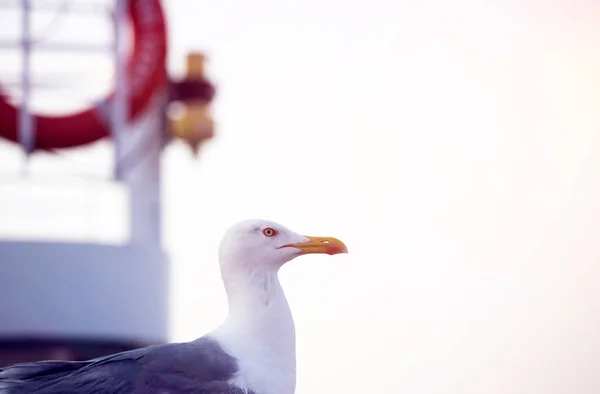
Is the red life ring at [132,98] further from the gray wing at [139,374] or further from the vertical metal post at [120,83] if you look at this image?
the gray wing at [139,374]

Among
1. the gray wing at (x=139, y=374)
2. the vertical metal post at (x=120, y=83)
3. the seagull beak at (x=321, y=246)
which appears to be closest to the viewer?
the gray wing at (x=139, y=374)

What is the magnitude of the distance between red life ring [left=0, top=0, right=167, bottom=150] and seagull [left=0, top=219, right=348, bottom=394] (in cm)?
891

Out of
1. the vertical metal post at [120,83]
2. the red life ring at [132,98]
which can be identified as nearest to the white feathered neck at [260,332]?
the red life ring at [132,98]

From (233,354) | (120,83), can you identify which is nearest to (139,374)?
(233,354)

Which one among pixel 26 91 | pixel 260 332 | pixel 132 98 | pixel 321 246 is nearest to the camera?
pixel 260 332

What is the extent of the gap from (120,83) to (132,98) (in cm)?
27

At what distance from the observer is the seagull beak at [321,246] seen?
19.2ft

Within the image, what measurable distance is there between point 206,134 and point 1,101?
2.14m

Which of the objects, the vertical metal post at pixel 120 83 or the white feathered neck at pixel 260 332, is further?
the vertical metal post at pixel 120 83

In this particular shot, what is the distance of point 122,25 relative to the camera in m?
15.0

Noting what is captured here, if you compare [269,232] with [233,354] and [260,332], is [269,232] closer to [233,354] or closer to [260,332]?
[260,332]

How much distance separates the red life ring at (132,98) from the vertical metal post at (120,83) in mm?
68

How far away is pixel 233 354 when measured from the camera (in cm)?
560

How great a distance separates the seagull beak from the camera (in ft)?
19.2
